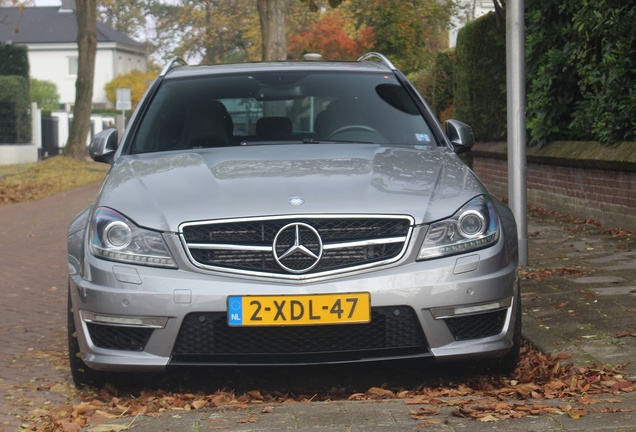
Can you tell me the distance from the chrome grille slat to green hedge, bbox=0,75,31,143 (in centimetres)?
3366

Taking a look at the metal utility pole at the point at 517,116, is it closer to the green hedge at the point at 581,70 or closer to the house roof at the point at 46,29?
the green hedge at the point at 581,70

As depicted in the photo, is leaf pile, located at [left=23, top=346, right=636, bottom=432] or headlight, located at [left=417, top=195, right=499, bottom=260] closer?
leaf pile, located at [left=23, top=346, right=636, bottom=432]

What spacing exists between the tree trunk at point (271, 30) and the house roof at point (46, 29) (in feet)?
214

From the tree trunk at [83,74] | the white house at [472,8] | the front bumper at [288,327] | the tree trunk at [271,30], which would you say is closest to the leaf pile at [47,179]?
the tree trunk at [83,74]

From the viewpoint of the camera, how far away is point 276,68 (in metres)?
7.02

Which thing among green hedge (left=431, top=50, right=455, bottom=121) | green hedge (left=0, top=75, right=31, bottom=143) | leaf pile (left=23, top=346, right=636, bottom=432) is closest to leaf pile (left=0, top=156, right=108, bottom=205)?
green hedge (left=0, top=75, right=31, bottom=143)

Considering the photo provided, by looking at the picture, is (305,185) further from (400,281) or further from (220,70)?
(220,70)

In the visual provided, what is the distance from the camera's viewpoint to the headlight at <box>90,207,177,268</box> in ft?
16.7

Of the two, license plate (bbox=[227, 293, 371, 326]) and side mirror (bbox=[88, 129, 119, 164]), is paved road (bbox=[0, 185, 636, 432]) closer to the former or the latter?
license plate (bbox=[227, 293, 371, 326])

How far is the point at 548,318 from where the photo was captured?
676 cm

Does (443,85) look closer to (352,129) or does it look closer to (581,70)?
(581,70)

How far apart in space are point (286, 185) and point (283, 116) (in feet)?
5.19

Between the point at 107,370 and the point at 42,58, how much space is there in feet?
289

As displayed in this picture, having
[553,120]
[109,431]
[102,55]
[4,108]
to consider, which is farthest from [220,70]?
[102,55]
